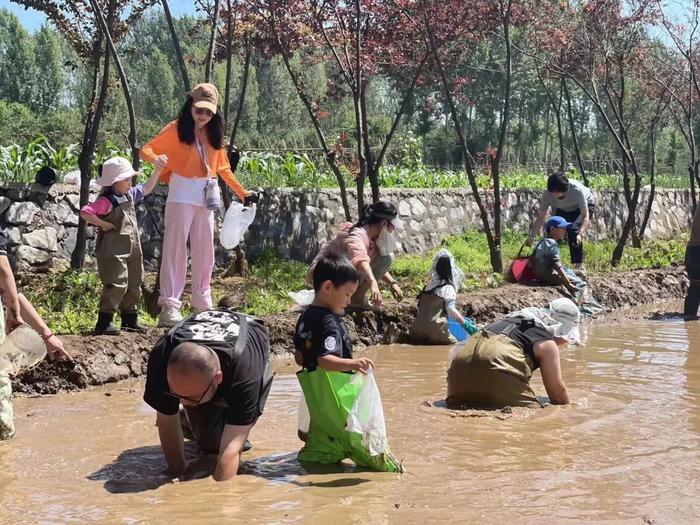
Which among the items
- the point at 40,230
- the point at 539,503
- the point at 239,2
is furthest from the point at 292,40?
the point at 539,503

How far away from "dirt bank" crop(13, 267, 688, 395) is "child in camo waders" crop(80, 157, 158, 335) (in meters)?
0.40

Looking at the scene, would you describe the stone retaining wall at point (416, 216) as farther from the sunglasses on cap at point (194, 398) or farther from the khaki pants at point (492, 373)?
the sunglasses on cap at point (194, 398)

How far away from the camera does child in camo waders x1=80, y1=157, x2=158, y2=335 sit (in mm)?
7359

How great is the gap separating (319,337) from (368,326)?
16.2ft

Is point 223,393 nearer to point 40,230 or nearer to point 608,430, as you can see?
point 608,430

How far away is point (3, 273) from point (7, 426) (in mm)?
876

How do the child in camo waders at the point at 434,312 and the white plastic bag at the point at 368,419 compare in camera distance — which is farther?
the child in camo waders at the point at 434,312

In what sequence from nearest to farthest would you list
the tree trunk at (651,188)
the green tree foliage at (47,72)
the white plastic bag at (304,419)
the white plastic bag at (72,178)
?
1. the white plastic bag at (304,419)
2. the white plastic bag at (72,178)
3. the tree trunk at (651,188)
4. the green tree foliage at (47,72)

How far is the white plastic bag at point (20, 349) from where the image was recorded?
5.36 meters

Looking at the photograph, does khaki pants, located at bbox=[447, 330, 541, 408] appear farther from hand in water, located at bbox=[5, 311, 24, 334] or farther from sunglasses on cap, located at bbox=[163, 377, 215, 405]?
hand in water, located at bbox=[5, 311, 24, 334]

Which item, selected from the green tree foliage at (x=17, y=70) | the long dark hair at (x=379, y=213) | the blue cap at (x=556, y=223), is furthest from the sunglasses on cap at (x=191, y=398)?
the green tree foliage at (x=17, y=70)

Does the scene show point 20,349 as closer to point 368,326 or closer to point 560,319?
point 560,319

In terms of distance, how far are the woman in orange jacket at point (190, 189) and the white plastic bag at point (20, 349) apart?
2.32m

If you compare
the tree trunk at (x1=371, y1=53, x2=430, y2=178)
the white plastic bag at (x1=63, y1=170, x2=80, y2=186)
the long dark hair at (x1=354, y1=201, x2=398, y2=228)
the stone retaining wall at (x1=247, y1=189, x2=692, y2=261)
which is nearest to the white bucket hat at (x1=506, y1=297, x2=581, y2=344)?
the long dark hair at (x1=354, y1=201, x2=398, y2=228)
